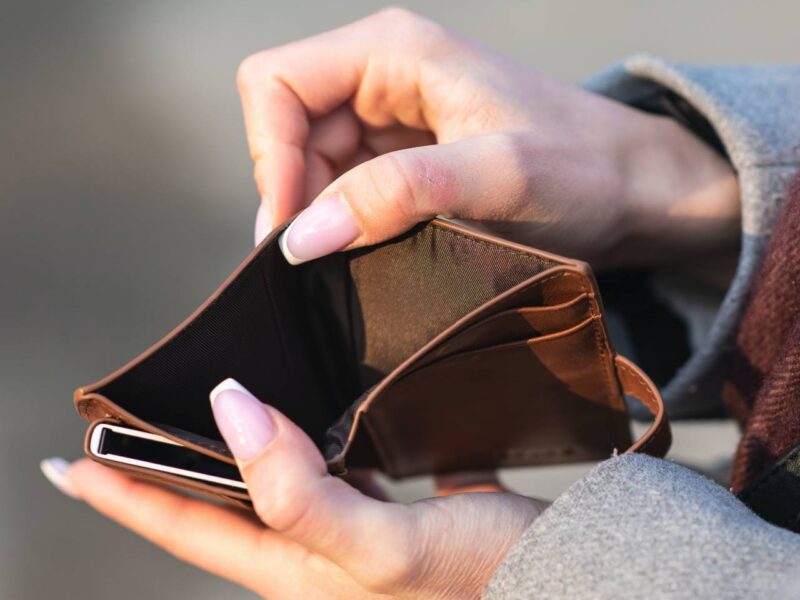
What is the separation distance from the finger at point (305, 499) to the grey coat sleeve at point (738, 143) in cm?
48

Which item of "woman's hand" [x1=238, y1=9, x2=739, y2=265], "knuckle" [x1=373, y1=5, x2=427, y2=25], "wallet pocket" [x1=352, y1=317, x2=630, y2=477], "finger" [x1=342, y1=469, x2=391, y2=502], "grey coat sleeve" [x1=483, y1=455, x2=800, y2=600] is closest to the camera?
"grey coat sleeve" [x1=483, y1=455, x2=800, y2=600]

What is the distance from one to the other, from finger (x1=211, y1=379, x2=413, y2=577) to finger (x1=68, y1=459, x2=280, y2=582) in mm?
223

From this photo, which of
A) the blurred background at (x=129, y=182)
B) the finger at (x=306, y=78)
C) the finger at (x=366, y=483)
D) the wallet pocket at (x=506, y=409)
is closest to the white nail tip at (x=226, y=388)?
the wallet pocket at (x=506, y=409)

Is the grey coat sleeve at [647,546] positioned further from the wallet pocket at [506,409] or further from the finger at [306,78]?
the finger at [306,78]

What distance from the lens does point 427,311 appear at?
77cm

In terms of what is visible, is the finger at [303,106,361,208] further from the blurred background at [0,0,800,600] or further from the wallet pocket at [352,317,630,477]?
the blurred background at [0,0,800,600]

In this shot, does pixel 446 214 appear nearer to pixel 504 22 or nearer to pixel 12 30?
pixel 504 22

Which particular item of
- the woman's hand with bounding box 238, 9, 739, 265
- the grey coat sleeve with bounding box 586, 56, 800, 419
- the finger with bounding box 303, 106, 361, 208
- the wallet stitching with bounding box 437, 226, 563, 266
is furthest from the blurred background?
the wallet stitching with bounding box 437, 226, 563, 266

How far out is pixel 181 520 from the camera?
37.4 inches

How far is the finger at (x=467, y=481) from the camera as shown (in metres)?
1.19

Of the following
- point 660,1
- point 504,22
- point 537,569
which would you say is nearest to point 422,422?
point 537,569

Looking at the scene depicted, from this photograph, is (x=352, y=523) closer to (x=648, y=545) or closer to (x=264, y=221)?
(x=648, y=545)

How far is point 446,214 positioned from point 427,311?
10cm

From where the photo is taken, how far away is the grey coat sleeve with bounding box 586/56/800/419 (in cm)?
93
